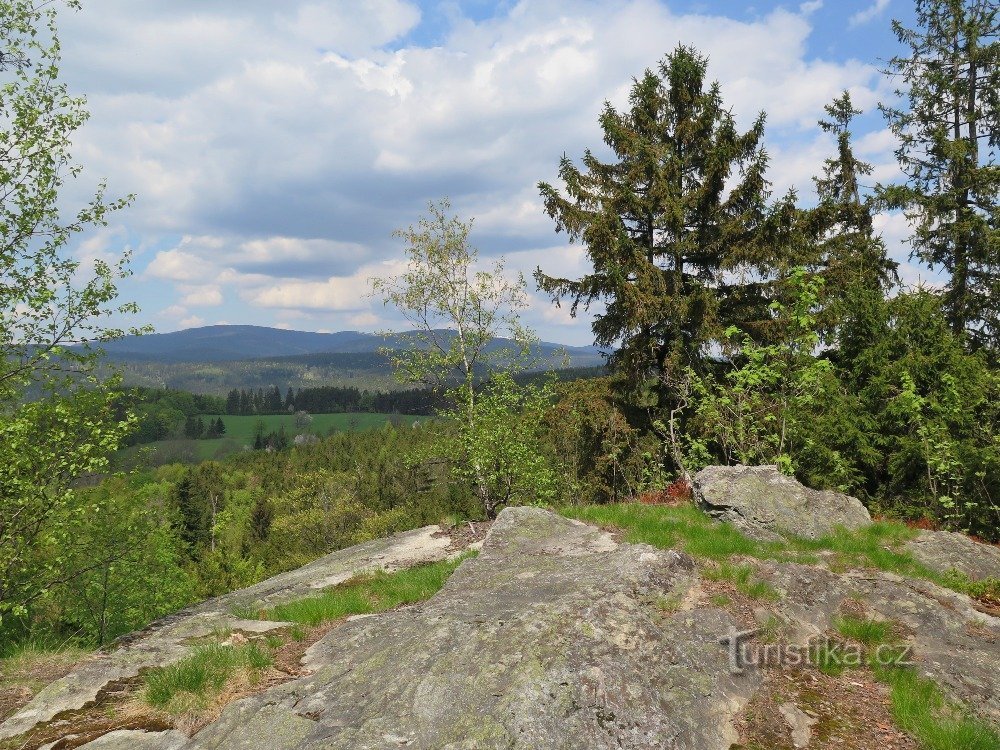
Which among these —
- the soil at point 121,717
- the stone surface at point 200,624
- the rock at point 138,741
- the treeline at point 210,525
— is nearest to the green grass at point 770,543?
the stone surface at point 200,624

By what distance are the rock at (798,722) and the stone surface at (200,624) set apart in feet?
23.6

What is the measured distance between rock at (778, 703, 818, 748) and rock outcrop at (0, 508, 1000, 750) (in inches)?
0.5

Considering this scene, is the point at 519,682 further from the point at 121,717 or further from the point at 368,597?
the point at 368,597

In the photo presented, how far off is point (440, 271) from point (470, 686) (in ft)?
65.4

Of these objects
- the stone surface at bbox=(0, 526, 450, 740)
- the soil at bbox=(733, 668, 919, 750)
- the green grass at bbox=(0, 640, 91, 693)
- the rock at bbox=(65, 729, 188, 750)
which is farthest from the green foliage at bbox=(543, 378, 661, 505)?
the rock at bbox=(65, 729, 188, 750)

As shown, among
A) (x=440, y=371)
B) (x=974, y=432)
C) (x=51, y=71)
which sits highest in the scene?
(x=51, y=71)

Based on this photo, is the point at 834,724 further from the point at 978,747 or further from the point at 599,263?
the point at 599,263

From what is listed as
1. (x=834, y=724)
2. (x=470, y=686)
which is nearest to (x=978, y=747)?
(x=834, y=724)

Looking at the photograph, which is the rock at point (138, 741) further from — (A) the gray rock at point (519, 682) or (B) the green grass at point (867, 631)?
(B) the green grass at point (867, 631)

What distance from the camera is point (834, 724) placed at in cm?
604

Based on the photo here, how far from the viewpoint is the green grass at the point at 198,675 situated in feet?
20.1

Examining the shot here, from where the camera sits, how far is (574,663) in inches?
227

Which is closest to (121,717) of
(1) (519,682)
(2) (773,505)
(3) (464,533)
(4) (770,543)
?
(1) (519,682)

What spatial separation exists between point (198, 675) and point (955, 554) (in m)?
13.3
